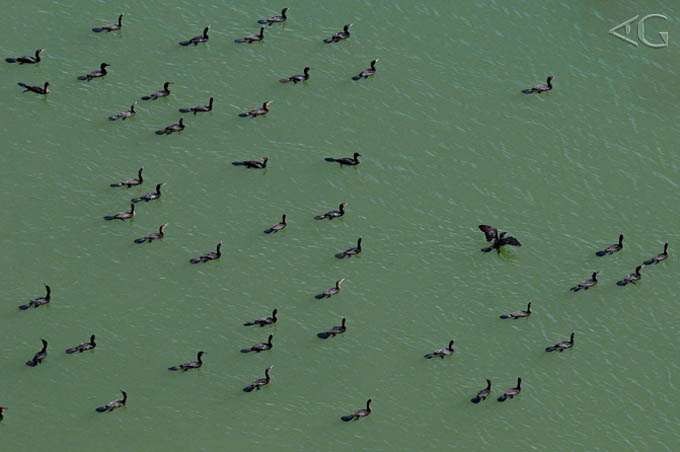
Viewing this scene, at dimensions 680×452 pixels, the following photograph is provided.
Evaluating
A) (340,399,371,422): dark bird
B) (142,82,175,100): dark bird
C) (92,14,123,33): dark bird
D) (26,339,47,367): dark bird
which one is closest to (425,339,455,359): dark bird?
(340,399,371,422): dark bird

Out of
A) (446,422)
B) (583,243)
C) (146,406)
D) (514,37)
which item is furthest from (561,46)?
(146,406)

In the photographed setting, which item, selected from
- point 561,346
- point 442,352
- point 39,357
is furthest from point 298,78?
point 39,357

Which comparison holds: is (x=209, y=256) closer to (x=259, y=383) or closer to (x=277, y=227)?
(x=277, y=227)

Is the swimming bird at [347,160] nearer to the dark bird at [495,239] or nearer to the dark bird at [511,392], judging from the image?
the dark bird at [495,239]

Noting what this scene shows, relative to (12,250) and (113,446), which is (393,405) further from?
(12,250)

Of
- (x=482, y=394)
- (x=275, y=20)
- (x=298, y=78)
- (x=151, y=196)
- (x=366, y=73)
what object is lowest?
(x=482, y=394)

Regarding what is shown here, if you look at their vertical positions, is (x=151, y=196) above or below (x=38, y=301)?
above

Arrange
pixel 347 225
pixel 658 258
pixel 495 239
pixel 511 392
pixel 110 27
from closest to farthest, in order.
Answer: pixel 511 392, pixel 495 239, pixel 658 258, pixel 347 225, pixel 110 27
